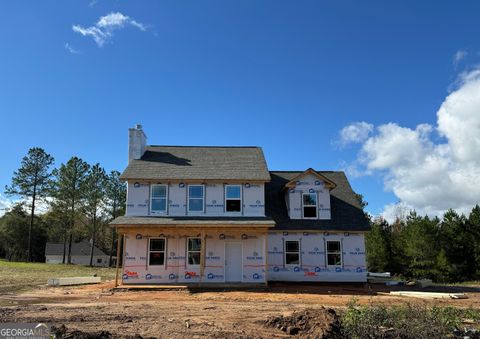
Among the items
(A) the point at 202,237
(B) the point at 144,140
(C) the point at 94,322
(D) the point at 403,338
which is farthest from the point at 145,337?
(B) the point at 144,140

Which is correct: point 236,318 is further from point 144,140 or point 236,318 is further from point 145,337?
point 144,140

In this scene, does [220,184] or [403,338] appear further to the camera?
[220,184]

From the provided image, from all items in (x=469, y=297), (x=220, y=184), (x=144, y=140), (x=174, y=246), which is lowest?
(x=469, y=297)

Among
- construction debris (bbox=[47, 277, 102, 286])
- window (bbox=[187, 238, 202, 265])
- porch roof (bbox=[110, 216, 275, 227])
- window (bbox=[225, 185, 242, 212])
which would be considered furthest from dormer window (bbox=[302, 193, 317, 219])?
construction debris (bbox=[47, 277, 102, 286])

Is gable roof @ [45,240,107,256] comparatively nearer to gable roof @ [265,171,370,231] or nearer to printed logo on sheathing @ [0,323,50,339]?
gable roof @ [265,171,370,231]

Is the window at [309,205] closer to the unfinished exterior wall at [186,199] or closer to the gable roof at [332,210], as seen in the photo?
the gable roof at [332,210]

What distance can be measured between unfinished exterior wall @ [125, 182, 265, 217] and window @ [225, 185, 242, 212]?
171mm

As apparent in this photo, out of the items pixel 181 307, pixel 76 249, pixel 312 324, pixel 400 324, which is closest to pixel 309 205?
pixel 181 307

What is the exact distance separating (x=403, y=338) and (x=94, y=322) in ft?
24.9

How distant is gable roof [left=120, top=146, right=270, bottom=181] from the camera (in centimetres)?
2203

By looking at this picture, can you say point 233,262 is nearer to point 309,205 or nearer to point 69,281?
point 309,205

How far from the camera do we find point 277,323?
9789mm

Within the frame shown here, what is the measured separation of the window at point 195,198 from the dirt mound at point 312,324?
1221 cm

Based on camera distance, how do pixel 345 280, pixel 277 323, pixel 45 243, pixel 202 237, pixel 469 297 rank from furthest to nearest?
pixel 45 243, pixel 345 280, pixel 202 237, pixel 469 297, pixel 277 323
